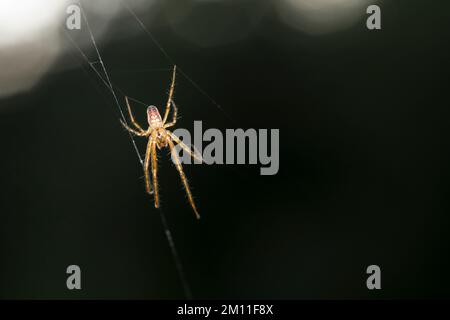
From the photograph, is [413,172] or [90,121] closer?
[413,172]

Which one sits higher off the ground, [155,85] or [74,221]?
Result: [155,85]

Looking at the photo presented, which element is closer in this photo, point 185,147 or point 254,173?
point 185,147

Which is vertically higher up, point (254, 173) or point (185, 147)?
point (254, 173)

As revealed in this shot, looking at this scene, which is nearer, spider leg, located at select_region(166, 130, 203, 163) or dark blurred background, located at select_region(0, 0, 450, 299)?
spider leg, located at select_region(166, 130, 203, 163)

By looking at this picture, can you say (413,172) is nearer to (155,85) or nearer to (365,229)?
(365,229)

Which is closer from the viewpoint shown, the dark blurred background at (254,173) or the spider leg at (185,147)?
the spider leg at (185,147)

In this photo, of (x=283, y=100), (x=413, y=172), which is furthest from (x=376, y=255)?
(x=283, y=100)
